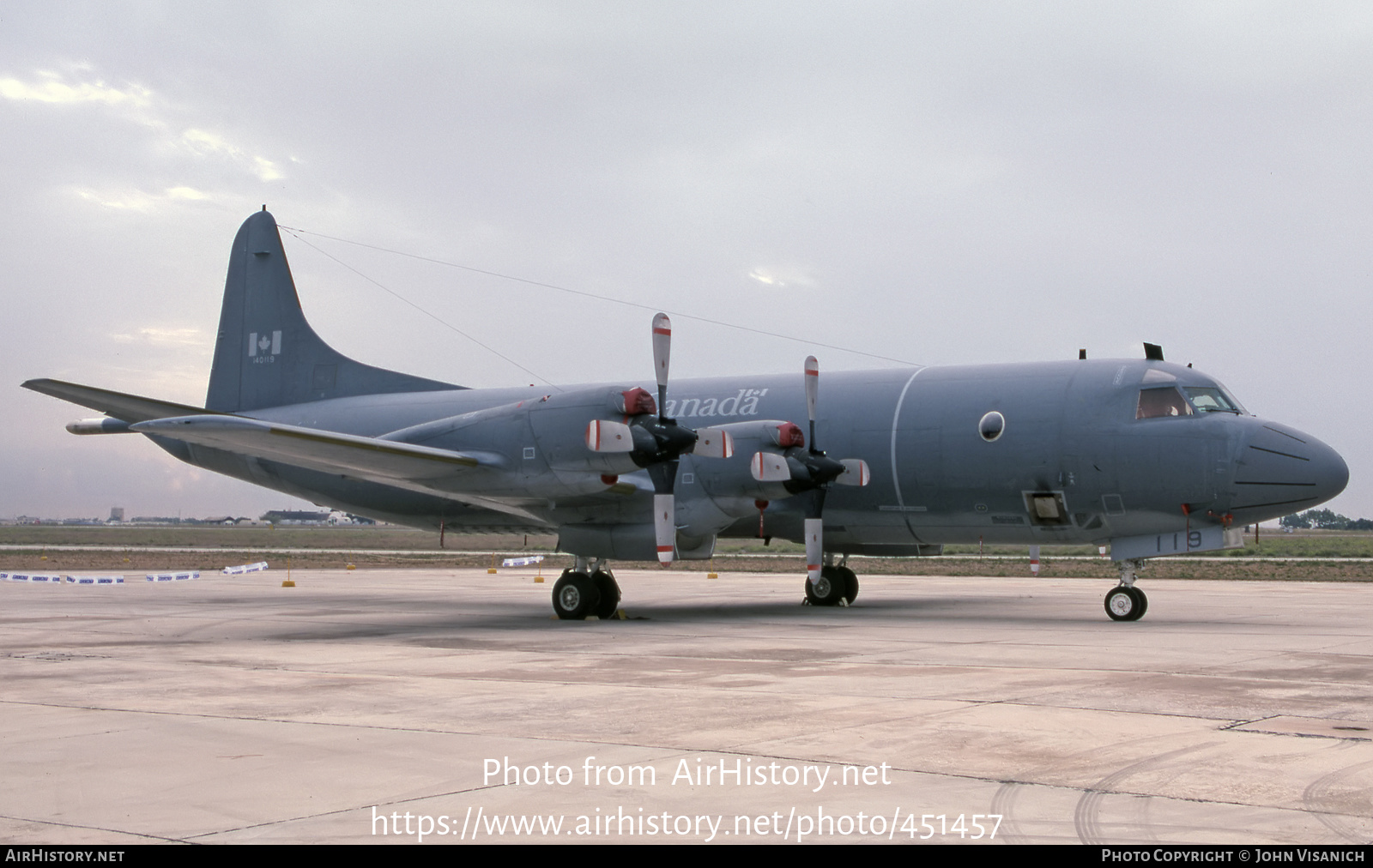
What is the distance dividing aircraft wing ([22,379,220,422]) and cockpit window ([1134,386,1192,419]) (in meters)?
14.2

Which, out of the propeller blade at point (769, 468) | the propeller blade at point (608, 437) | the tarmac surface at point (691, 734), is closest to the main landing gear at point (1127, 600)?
the tarmac surface at point (691, 734)

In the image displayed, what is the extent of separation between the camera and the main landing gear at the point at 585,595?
1906 centimetres

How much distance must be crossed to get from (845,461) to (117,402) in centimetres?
1172

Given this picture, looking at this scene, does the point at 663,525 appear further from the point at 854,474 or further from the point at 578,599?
the point at 854,474

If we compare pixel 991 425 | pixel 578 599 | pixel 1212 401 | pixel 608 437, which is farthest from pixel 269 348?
pixel 1212 401

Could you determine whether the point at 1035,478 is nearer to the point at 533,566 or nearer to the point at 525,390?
the point at 525,390

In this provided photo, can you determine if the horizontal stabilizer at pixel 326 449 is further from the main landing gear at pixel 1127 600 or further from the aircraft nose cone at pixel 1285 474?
the aircraft nose cone at pixel 1285 474

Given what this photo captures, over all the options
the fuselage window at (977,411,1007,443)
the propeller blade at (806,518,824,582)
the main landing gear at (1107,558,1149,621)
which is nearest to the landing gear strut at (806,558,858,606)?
the propeller blade at (806,518,824,582)

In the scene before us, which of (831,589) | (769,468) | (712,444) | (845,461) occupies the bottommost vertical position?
(831,589)

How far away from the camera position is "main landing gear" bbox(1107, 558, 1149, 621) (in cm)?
1767

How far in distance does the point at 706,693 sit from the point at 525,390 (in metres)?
14.0

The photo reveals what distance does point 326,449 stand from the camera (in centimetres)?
1739

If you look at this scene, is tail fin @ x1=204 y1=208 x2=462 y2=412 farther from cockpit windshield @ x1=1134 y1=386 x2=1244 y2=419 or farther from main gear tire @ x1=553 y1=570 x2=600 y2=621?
cockpit windshield @ x1=1134 y1=386 x2=1244 y2=419
